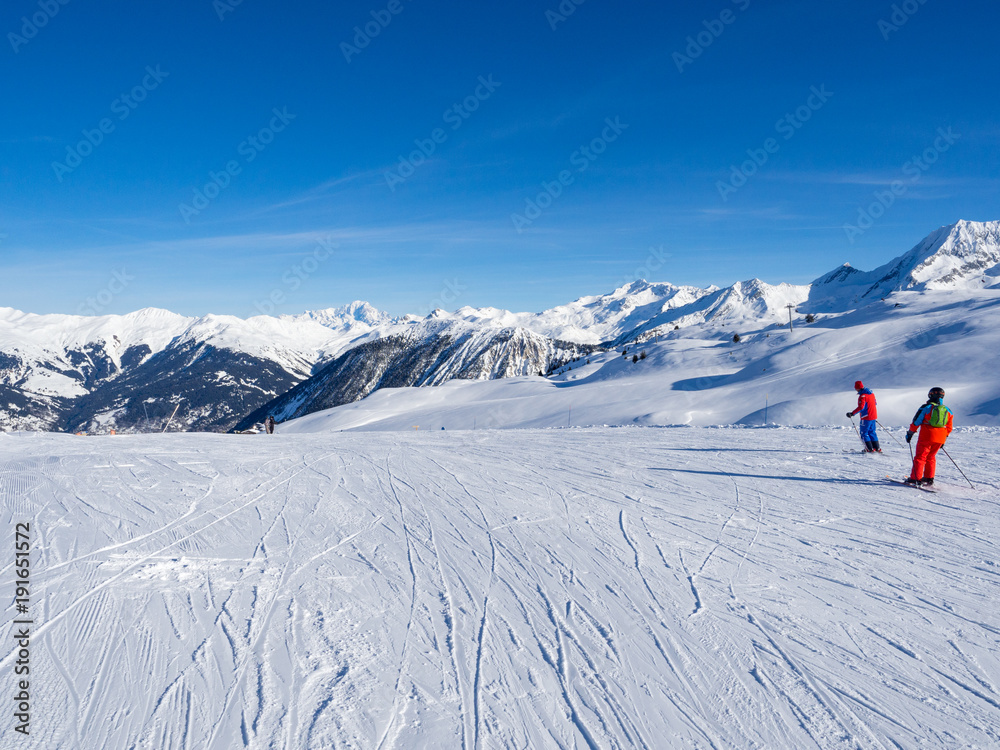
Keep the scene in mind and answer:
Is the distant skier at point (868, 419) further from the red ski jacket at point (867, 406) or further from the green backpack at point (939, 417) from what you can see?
the green backpack at point (939, 417)

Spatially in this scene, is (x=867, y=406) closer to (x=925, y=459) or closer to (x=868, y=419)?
(x=868, y=419)

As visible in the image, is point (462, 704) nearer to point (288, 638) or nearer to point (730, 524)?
point (288, 638)

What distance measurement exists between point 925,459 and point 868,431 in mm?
3259

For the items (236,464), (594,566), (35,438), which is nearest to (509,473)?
(594,566)

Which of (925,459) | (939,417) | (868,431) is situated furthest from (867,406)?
(939,417)

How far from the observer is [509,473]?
1175cm

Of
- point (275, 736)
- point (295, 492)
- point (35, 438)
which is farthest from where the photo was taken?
point (35, 438)

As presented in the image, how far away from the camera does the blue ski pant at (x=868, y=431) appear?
40.3 ft

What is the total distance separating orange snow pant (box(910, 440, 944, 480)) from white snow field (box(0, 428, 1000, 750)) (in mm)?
359

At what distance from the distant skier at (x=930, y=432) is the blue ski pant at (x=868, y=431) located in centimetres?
311

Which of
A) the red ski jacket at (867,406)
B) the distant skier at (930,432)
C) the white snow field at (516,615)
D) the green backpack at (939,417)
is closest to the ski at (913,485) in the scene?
the distant skier at (930,432)

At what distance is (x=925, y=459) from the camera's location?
30.6 feet

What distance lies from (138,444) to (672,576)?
18502 millimetres

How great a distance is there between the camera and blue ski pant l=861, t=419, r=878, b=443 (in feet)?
40.3
